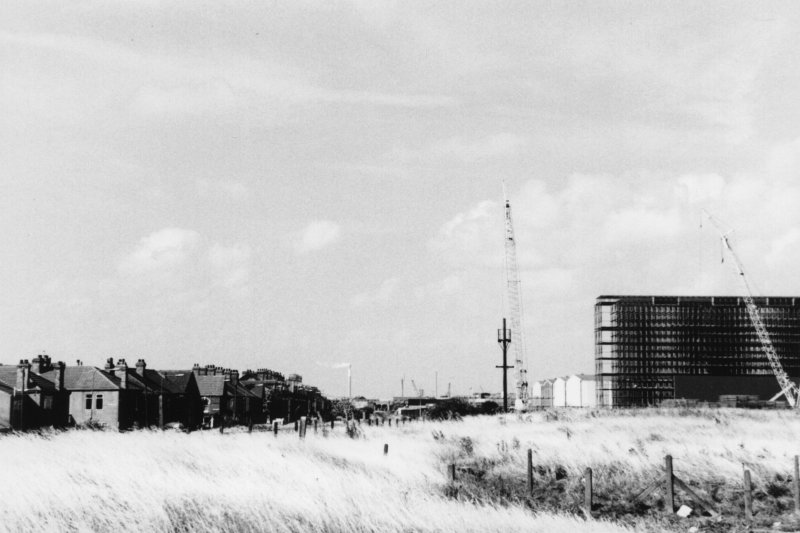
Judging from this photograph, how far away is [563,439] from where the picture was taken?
31.1m

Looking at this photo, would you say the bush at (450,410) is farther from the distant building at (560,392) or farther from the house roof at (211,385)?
the distant building at (560,392)

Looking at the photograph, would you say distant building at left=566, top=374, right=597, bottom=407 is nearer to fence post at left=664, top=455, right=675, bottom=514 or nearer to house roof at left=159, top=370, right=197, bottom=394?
house roof at left=159, top=370, right=197, bottom=394

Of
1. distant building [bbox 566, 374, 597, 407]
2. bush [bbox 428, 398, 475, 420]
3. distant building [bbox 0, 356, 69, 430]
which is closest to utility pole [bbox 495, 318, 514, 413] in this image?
bush [bbox 428, 398, 475, 420]

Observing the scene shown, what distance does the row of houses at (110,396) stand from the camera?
198ft

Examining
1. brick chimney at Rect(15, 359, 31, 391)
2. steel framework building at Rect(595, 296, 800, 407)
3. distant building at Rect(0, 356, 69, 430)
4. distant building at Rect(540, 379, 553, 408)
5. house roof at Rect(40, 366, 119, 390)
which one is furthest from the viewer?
distant building at Rect(540, 379, 553, 408)

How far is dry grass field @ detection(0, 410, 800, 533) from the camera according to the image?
1351cm

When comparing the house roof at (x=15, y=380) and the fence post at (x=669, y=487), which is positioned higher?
the house roof at (x=15, y=380)

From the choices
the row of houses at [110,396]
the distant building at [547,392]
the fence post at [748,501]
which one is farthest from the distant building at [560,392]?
the fence post at [748,501]

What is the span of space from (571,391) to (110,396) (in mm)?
103761

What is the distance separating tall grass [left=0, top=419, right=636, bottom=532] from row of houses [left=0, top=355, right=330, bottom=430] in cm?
2775

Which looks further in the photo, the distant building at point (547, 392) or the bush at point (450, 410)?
the distant building at point (547, 392)

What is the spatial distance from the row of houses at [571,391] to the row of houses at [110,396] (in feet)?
227

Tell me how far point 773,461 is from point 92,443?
792 inches

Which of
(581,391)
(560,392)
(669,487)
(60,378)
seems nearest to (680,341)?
(581,391)
